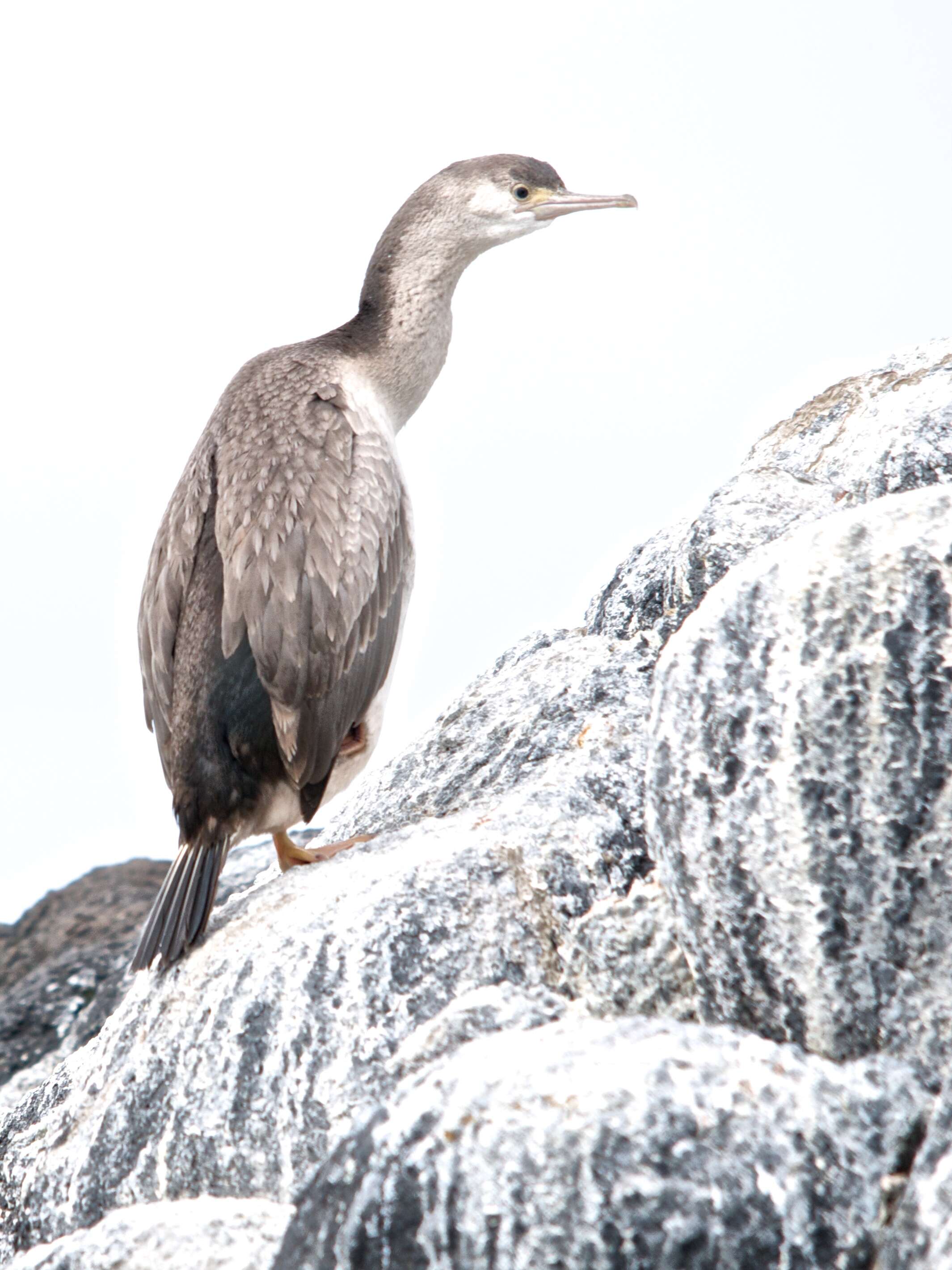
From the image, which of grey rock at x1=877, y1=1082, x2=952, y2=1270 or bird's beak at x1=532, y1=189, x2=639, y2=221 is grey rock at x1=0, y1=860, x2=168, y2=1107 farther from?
grey rock at x1=877, y1=1082, x2=952, y2=1270

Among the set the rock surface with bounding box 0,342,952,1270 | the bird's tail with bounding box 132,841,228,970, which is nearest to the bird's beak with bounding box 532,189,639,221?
the rock surface with bounding box 0,342,952,1270

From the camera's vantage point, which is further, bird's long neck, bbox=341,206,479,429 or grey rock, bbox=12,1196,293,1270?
bird's long neck, bbox=341,206,479,429

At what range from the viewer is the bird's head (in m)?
6.66

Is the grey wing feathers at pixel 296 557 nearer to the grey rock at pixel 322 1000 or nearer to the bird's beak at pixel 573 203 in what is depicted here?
the grey rock at pixel 322 1000

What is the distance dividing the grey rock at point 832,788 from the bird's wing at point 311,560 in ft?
6.60

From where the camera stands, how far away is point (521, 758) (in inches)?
209

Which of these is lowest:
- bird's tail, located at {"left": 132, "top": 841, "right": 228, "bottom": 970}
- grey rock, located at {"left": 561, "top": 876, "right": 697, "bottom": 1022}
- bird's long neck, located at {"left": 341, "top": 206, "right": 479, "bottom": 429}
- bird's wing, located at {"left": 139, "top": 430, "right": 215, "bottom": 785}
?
grey rock, located at {"left": 561, "top": 876, "right": 697, "bottom": 1022}

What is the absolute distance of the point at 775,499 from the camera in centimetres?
647

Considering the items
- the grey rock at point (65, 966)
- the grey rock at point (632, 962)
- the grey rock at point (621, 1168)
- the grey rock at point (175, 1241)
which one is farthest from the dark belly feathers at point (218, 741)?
the grey rock at point (65, 966)

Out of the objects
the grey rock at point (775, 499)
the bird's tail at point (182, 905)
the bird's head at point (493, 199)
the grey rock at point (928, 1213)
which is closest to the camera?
the grey rock at point (928, 1213)

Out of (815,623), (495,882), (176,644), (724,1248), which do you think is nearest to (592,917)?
(495,882)

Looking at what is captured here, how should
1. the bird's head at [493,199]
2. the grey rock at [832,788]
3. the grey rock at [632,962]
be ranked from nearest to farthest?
the grey rock at [832,788] → the grey rock at [632,962] → the bird's head at [493,199]

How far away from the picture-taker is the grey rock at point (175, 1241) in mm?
3082

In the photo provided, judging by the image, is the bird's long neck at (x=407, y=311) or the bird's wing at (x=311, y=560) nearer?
the bird's wing at (x=311, y=560)
